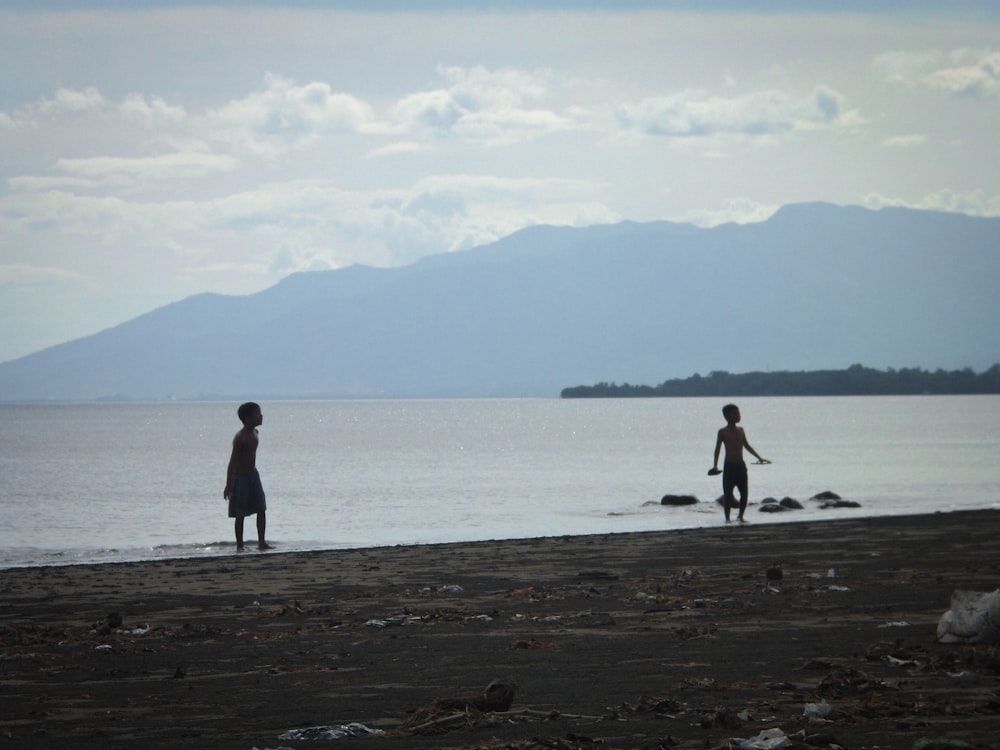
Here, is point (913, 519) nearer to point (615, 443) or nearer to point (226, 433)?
point (615, 443)

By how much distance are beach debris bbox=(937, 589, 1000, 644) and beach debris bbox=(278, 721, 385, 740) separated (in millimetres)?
4639

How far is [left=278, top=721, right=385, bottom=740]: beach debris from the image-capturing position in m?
7.71

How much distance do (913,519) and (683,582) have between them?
12.1m

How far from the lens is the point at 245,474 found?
21.0 meters

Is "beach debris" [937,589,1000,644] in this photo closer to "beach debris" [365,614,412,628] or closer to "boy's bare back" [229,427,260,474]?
"beach debris" [365,614,412,628]

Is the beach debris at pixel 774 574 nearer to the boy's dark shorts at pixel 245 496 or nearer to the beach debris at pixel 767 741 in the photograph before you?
the beach debris at pixel 767 741

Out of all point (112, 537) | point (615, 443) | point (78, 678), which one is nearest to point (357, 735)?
point (78, 678)

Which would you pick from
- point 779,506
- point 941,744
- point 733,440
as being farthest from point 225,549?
point 941,744

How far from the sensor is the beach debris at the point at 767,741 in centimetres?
712

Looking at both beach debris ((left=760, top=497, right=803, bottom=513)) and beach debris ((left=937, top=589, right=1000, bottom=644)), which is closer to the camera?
beach debris ((left=937, top=589, right=1000, bottom=644))

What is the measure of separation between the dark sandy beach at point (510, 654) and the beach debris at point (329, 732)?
8 centimetres

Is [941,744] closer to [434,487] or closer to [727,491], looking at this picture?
[727,491]

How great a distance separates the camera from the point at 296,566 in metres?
19.1

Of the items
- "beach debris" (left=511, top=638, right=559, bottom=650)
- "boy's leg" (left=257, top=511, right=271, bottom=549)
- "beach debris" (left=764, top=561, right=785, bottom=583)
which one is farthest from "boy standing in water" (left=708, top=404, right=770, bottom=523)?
"beach debris" (left=511, top=638, right=559, bottom=650)
